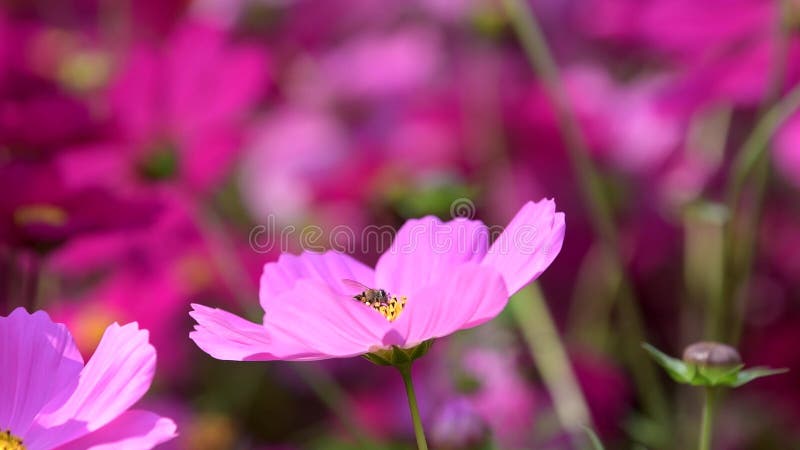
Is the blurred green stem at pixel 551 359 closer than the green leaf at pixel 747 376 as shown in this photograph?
No

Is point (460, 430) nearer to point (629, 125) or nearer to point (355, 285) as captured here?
point (355, 285)

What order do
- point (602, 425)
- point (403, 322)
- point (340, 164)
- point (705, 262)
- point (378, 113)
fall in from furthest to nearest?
point (378, 113)
point (340, 164)
point (705, 262)
point (602, 425)
point (403, 322)

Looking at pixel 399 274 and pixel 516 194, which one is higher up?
pixel 516 194

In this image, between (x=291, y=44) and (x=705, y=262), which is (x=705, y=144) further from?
(x=291, y=44)

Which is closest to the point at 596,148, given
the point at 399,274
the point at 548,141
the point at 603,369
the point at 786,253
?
the point at 548,141

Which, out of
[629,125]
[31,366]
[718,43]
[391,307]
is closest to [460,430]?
[391,307]

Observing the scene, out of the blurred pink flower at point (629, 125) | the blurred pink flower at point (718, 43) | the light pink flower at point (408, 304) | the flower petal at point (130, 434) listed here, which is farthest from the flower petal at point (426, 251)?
the blurred pink flower at point (629, 125)

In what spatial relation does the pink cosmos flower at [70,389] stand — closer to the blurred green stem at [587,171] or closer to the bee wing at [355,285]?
the bee wing at [355,285]
